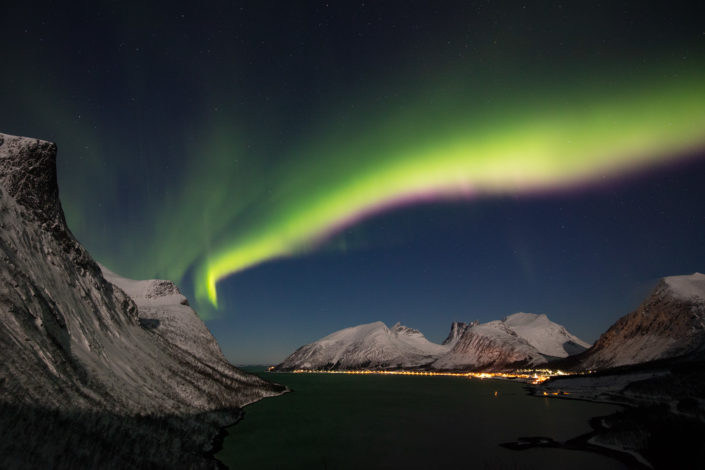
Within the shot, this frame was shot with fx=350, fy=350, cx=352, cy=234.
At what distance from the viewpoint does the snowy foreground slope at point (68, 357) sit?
16.8 metres

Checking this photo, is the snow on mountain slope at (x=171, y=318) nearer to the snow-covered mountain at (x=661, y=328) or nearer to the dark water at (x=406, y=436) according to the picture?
the dark water at (x=406, y=436)

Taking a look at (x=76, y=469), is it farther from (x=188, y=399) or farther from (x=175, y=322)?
(x=175, y=322)

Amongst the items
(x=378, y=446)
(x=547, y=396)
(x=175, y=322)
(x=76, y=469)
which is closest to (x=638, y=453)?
(x=378, y=446)

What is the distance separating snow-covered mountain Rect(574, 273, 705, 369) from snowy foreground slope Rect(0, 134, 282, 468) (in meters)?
122

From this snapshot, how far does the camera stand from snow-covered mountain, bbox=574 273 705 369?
4124 inches

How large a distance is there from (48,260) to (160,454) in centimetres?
2041

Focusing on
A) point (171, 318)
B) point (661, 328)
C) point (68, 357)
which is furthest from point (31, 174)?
point (661, 328)

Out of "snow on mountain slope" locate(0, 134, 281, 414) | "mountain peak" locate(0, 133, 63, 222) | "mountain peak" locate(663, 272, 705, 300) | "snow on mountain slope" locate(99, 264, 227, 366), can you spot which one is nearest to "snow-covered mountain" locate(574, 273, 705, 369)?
"mountain peak" locate(663, 272, 705, 300)

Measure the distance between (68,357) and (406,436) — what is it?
32.4 metres

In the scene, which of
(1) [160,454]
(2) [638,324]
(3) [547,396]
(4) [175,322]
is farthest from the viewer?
(2) [638,324]

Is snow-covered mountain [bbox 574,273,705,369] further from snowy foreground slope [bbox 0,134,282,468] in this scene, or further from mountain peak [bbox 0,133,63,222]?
mountain peak [bbox 0,133,63,222]

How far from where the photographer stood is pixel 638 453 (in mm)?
27656

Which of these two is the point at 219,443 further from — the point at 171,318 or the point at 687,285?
the point at 687,285

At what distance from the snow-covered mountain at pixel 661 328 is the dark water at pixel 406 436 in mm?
71204
